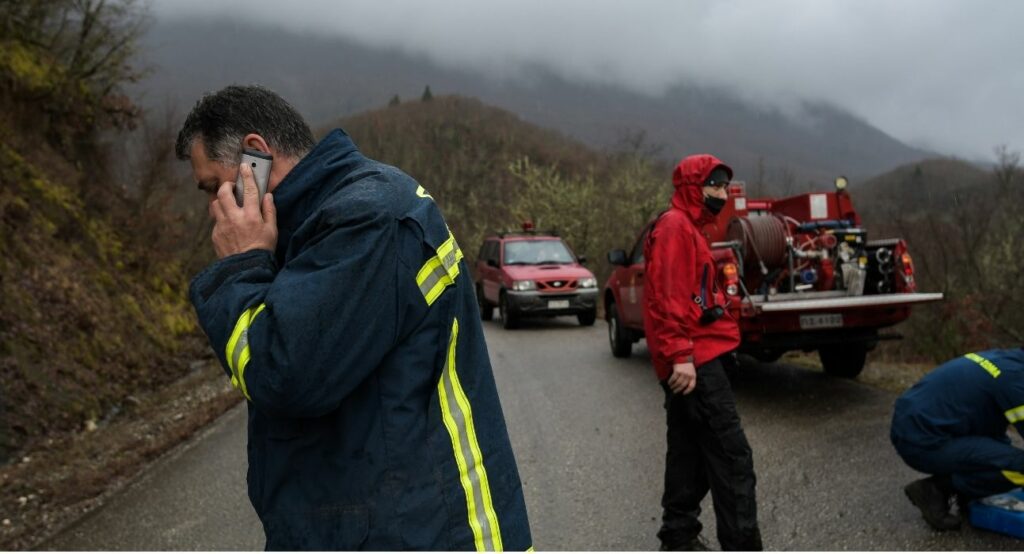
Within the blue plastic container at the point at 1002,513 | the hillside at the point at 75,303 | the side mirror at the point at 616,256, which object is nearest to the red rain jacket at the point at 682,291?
the blue plastic container at the point at 1002,513

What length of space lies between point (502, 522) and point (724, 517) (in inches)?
102

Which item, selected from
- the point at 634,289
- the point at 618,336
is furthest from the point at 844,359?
the point at 618,336

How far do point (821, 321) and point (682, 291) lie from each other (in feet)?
12.9

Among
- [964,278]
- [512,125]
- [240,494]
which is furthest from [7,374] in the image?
[512,125]

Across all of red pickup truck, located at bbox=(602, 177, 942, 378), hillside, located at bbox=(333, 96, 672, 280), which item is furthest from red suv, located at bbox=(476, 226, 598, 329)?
hillside, located at bbox=(333, 96, 672, 280)

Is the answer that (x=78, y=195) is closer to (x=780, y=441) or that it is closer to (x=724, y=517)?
(x=780, y=441)

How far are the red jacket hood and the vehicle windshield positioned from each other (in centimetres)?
1249

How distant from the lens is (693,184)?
4.49m

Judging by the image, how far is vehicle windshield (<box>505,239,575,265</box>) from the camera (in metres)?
17.3

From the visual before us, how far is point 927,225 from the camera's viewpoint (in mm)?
19141

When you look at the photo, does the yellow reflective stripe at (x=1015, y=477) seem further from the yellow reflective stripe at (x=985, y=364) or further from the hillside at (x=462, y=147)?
the hillside at (x=462, y=147)

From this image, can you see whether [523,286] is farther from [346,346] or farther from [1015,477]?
[346,346]

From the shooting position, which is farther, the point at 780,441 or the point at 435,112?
the point at 435,112

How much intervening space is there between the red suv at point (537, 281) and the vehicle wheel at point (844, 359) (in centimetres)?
699
